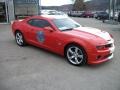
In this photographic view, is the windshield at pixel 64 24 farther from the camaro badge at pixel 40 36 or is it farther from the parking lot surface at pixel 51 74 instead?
the parking lot surface at pixel 51 74

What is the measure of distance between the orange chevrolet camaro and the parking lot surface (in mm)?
305

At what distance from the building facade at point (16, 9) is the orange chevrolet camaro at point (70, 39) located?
38.3ft

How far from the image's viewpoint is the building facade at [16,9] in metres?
18.1

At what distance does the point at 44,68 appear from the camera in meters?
5.32

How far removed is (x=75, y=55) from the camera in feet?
18.5

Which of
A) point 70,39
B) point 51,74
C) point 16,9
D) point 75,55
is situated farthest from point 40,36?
point 16,9

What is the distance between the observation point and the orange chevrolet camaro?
5.30 metres

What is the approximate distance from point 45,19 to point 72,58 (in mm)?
1900

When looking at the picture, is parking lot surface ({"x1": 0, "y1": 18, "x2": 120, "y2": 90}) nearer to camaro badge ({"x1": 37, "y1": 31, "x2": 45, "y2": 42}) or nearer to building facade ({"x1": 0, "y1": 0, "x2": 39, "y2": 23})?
camaro badge ({"x1": 37, "y1": 31, "x2": 45, "y2": 42})

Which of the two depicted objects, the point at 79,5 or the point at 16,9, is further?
the point at 79,5

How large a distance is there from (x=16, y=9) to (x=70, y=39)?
14.6 metres

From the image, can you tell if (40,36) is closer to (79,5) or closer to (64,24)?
(64,24)

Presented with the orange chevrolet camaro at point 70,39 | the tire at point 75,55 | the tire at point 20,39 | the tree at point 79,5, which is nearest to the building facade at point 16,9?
the tire at point 20,39

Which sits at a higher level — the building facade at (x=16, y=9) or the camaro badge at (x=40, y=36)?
the building facade at (x=16, y=9)
